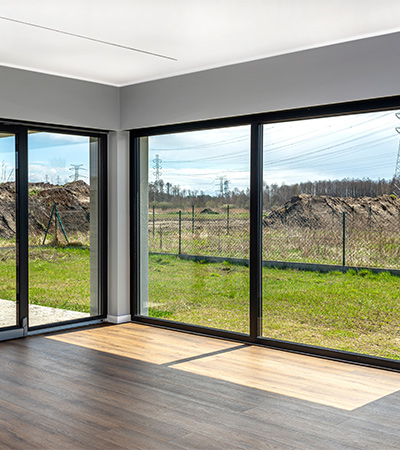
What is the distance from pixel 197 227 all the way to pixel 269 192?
1018mm

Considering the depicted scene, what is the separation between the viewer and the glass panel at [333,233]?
4.83 meters

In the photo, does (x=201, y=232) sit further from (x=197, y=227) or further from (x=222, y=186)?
(x=222, y=186)

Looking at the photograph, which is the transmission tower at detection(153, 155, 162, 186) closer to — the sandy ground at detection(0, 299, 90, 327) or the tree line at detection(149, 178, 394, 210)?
the tree line at detection(149, 178, 394, 210)

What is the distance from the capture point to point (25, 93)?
5863 millimetres

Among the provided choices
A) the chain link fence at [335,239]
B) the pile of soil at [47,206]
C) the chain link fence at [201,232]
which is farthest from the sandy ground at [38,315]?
the chain link fence at [335,239]

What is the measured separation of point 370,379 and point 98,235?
355 centimetres

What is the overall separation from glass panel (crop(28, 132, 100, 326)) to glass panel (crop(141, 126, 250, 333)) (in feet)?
1.98

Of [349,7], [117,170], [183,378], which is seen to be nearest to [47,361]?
[183,378]

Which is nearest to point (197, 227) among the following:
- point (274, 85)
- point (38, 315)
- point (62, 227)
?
point (62, 227)

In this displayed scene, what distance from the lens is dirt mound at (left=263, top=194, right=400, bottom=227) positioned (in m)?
4.80

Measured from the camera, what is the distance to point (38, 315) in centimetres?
621

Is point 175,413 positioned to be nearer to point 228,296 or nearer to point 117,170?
point 228,296

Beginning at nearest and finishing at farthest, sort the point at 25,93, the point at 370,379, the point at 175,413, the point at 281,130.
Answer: the point at 175,413, the point at 370,379, the point at 281,130, the point at 25,93

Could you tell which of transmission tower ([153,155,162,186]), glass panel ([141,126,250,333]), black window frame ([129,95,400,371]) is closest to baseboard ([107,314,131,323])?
Answer: black window frame ([129,95,400,371])
